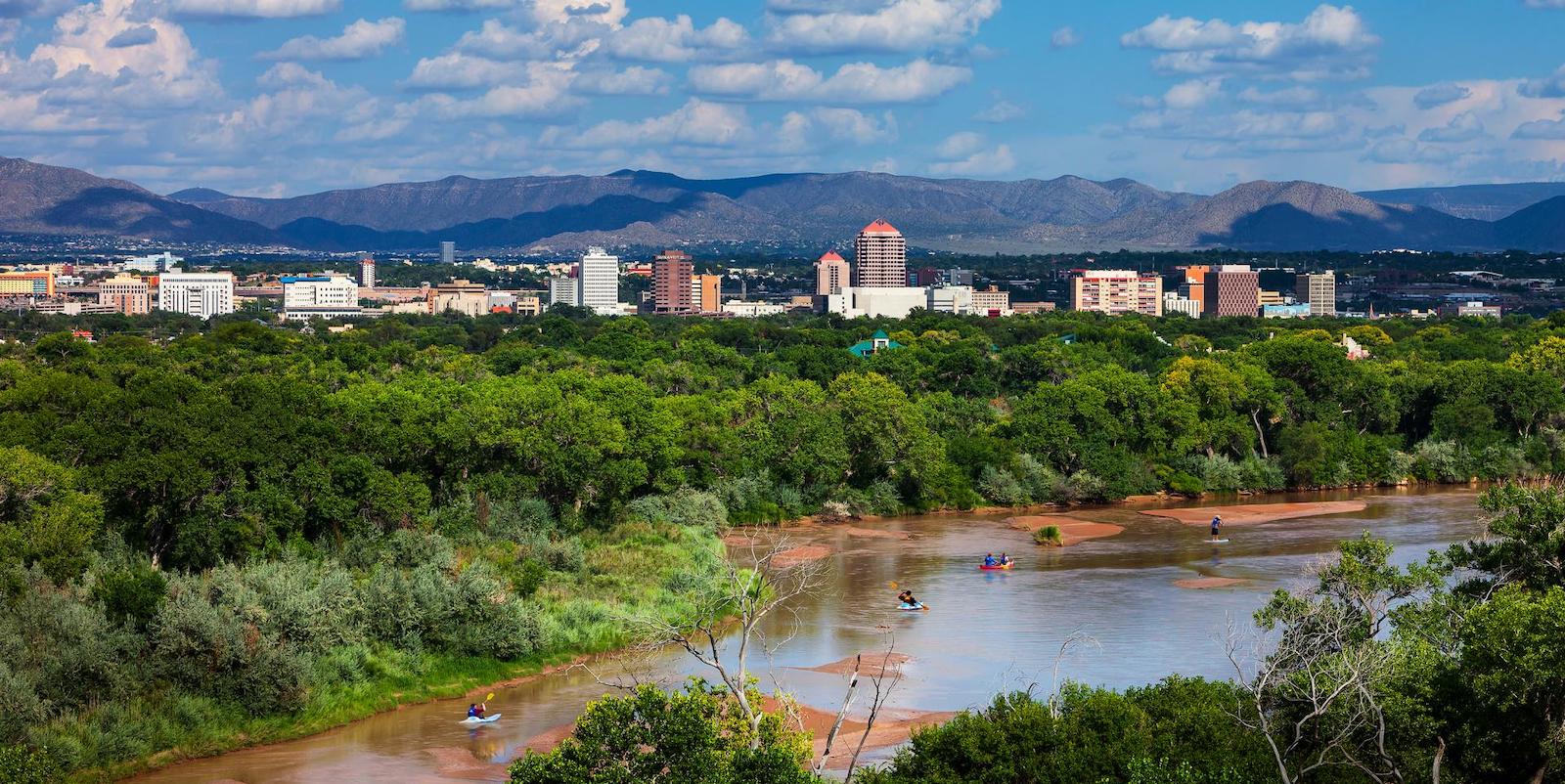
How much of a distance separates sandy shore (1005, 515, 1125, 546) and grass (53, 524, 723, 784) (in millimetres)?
15164

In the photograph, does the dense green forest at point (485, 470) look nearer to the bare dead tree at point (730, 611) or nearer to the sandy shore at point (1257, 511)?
the bare dead tree at point (730, 611)

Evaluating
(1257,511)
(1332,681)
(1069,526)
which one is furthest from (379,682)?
(1257,511)

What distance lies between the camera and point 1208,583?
169ft

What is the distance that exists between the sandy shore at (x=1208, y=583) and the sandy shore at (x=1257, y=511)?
42.9ft

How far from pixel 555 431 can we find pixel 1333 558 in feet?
97.8

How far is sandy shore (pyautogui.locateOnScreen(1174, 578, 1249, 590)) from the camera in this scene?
5103 centimetres

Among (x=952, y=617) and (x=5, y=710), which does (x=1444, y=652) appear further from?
(x=5, y=710)

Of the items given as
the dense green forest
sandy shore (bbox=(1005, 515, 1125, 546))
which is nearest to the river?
sandy shore (bbox=(1005, 515, 1125, 546))

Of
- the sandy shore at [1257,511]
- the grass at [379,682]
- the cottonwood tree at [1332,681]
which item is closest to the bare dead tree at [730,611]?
the grass at [379,682]

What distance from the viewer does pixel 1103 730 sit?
91.1 ft

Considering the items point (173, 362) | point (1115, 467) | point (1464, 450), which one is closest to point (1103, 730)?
point (1115, 467)

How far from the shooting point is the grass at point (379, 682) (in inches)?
1308

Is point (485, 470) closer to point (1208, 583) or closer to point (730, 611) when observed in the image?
point (730, 611)

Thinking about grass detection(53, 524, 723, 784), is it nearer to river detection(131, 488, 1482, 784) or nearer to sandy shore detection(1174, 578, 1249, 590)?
river detection(131, 488, 1482, 784)
